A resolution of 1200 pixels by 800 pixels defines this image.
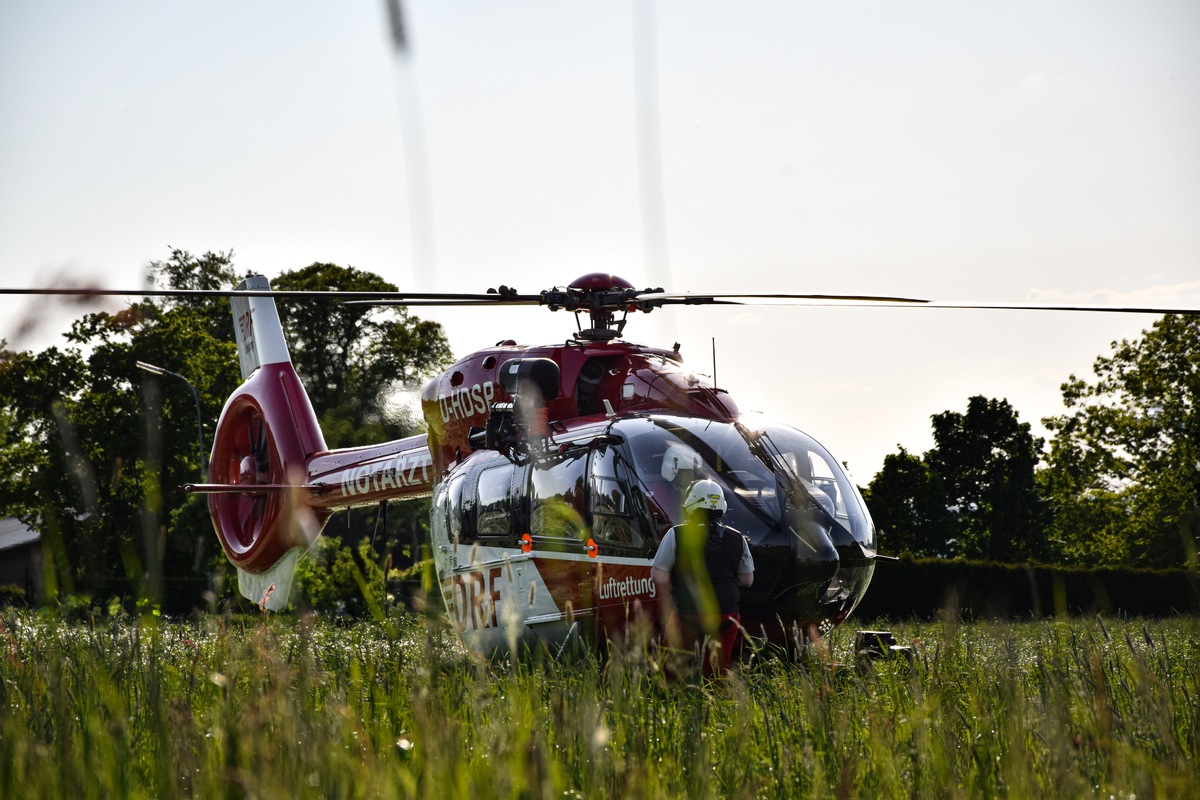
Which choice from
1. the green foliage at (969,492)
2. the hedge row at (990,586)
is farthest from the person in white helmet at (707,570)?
the green foliage at (969,492)

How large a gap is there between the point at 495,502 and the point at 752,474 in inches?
95.7

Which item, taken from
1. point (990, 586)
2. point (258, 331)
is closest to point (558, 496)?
point (258, 331)

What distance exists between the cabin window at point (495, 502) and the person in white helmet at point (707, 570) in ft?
6.76

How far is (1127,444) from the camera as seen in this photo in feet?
136

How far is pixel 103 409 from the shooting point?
36.4m

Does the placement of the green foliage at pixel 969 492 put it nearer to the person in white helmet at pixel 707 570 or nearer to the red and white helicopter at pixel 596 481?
the red and white helicopter at pixel 596 481

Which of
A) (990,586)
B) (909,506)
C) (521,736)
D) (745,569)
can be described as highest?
(521,736)

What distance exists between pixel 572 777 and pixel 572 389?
6.82 m

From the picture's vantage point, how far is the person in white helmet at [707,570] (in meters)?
7.28

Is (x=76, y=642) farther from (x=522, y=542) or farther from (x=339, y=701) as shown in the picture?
(x=522, y=542)

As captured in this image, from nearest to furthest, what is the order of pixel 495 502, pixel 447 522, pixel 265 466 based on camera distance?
1. pixel 495 502
2. pixel 447 522
3. pixel 265 466

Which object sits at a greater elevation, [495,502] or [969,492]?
[495,502]

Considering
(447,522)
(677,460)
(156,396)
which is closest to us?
(677,460)

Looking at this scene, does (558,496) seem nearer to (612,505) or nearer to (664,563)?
(612,505)
